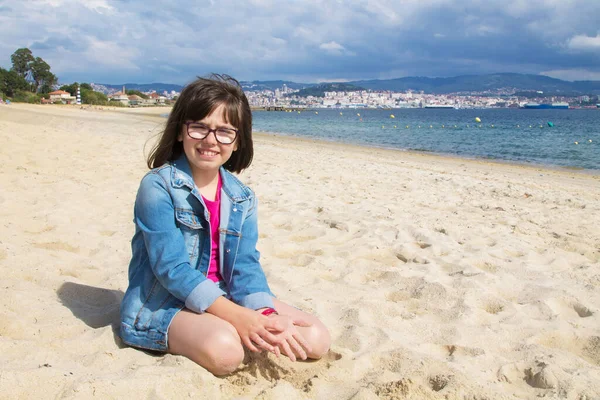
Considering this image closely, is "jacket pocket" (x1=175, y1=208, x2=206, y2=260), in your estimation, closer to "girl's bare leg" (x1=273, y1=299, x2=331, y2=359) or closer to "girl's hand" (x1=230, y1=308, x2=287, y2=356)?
"girl's hand" (x1=230, y1=308, x2=287, y2=356)

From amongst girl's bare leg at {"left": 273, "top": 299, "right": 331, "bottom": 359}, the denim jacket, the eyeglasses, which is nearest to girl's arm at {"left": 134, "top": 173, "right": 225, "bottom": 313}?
the denim jacket

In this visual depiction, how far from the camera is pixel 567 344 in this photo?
2520 mm

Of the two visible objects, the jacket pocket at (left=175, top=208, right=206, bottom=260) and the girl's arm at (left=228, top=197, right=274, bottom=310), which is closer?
the jacket pocket at (left=175, top=208, right=206, bottom=260)

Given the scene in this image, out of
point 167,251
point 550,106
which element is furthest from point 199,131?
point 550,106

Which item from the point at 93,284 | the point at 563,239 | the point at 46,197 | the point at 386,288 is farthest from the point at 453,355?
the point at 46,197

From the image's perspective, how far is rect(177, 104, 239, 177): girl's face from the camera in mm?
2270

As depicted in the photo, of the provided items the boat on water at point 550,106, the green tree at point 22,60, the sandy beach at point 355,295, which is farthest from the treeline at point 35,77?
the boat on water at point 550,106

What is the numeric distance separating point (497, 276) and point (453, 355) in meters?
1.21

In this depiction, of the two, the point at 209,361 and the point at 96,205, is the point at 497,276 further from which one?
the point at 96,205

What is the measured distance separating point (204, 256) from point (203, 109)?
2.23ft

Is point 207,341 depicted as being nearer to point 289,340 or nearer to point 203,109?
Answer: point 289,340

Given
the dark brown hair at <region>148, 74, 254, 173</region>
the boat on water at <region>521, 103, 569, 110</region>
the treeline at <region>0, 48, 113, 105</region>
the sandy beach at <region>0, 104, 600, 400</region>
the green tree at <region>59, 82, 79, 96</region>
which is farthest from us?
the boat on water at <region>521, 103, 569, 110</region>

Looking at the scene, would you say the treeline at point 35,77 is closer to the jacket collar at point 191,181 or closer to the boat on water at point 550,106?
the jacket collar at point 191,181

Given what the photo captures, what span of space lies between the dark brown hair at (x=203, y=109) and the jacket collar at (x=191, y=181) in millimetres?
76
